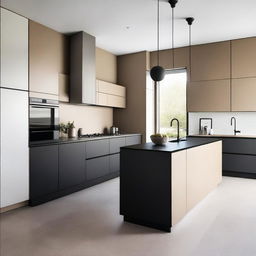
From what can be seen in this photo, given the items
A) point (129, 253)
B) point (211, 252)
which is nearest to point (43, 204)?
point (129, 253)

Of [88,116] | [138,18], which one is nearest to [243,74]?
[138,18]

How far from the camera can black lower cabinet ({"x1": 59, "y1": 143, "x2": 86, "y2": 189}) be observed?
376cm

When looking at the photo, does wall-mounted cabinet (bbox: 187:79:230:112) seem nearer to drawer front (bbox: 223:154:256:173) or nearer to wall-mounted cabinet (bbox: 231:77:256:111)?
wall-mounted cabinet (bbox: 231:77:256:111)

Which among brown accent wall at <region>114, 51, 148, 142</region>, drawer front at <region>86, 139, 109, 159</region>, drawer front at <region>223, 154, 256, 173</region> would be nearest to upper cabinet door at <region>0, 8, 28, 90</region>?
drawer front at <region>86, 139, 109, 159</region>

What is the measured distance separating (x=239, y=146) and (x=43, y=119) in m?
3.73

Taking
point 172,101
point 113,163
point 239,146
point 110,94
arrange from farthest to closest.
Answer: point 172,101
point 110,94
point 113,163
point 239,146

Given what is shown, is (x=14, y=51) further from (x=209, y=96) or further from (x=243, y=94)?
(x=243, y=94)

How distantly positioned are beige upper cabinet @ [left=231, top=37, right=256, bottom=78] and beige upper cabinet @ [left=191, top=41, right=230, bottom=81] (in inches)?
5.4

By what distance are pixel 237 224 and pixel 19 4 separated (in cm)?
395

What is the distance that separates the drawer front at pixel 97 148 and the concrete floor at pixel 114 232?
0.94 m

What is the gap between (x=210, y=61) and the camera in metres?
5.32

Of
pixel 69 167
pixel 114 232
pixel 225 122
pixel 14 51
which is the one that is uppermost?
pixel 14 51

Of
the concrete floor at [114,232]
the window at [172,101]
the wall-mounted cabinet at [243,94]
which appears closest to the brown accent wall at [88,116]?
the window at [172,101]

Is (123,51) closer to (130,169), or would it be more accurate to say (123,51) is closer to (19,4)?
(19,4)
